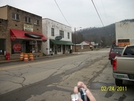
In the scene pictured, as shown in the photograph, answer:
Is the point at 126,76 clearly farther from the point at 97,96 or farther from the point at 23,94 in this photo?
the point at 23,94

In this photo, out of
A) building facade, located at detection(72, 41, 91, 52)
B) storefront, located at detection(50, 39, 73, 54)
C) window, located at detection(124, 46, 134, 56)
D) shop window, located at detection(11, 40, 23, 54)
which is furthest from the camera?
building facade, located at detection(72, 41, 91, 52)

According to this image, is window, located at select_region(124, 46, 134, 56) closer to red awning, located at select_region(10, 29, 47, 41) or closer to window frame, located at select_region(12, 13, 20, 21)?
red awning, located at select_region(10, 29, 47, 41)

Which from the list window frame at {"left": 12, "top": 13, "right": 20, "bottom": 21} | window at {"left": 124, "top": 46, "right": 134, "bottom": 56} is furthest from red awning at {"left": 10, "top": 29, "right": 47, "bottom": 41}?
window at {"left": 124, "top": 46, "right": 134, "bottom": 56}

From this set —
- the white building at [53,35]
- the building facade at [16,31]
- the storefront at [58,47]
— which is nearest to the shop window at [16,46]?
the building facade at [16,31]

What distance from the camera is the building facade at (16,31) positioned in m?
20.4

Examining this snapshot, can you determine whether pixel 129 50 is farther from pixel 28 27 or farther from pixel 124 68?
pixel 28 27

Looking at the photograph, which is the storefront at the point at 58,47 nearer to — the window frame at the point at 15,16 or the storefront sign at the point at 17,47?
the storefront sign at the point at 17,47

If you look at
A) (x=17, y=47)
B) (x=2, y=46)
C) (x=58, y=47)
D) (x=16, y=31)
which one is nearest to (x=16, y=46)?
(x=17, y=47)

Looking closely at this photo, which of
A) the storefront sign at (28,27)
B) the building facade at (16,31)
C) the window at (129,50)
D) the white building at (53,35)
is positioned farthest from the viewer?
the white building at (53,35)

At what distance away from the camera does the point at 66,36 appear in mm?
40281

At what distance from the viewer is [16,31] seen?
21906mm

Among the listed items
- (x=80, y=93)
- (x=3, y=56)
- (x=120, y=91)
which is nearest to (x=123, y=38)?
(x=120, y=91)

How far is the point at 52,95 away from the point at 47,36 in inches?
1034

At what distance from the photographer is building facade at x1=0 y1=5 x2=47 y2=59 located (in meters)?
20.4
